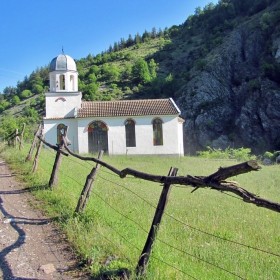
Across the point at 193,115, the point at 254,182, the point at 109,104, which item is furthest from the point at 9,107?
the point at 254,182

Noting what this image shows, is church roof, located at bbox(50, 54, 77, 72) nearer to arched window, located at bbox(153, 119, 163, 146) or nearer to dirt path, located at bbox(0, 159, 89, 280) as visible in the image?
arched window, located at bbox(153, 119, 163, 146)

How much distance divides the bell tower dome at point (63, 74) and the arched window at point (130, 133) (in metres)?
6.13

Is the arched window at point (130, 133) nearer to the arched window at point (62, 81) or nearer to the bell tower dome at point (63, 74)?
the bell tower dome at point (63, 74)

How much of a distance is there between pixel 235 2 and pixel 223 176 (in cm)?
9188

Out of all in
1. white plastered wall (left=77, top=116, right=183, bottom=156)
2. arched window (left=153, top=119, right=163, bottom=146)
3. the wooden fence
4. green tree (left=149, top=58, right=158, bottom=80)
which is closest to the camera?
the wooden fence

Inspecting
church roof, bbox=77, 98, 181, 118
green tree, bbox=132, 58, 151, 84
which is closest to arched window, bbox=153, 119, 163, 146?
church roof, bbox=77, 98, 181, 118

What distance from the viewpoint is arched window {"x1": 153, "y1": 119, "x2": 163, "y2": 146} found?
26859 millimetres

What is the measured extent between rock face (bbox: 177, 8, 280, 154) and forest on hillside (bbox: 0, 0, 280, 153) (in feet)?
0.85

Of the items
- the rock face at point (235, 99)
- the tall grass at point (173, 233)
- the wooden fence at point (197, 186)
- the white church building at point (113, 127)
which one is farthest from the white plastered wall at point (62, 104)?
the wooden fence at point (197, 186)

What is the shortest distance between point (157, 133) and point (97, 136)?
535cm

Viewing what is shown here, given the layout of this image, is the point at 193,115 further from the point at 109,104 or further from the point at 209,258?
the point at 209,258

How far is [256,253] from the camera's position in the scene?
554 centimetres

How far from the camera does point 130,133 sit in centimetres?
2697

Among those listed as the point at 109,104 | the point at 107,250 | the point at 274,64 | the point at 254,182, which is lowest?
the point at 254,182
